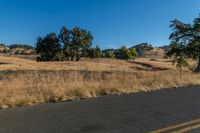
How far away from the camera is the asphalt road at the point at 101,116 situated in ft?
23.2

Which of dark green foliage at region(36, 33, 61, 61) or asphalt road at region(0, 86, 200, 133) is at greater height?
dark green foliage at region(36, 33, 61, 61)

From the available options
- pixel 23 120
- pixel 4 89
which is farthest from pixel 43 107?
pixel 4 89

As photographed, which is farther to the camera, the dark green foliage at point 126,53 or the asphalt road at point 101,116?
the dark green foliage at point 126,53

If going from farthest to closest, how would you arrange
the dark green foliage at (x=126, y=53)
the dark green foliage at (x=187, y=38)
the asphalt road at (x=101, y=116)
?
the dark green foliage at (x=126, y=53) < the dark green foliage at (x=187, y=38) < the asphalt road at (x=101, y=116)

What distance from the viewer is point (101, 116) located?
844 cm

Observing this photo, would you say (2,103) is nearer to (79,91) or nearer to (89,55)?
(79,91)

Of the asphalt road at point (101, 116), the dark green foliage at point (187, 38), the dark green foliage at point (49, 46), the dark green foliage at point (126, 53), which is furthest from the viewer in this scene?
the dark green foliage at point (126, 53)

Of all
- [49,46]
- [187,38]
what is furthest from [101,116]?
[49,46]

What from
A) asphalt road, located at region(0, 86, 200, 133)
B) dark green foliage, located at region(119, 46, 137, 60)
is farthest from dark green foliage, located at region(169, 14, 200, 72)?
dark green foliage, located at region(119, 46, 137, 60)

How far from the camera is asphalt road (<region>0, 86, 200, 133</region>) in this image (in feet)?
23.2

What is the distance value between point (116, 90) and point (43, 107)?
16.0ft

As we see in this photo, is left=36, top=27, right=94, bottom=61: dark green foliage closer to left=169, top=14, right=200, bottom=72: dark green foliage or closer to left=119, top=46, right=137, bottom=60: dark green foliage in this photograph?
left=169, top=14, right=200, bottom=72: dark green foliage

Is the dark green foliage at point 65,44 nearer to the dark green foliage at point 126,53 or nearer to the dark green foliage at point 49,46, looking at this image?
the dark green foliage at point 49,46

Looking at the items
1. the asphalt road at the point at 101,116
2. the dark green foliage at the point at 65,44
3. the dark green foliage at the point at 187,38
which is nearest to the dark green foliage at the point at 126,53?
the dark green foliage at the point at 65,44
